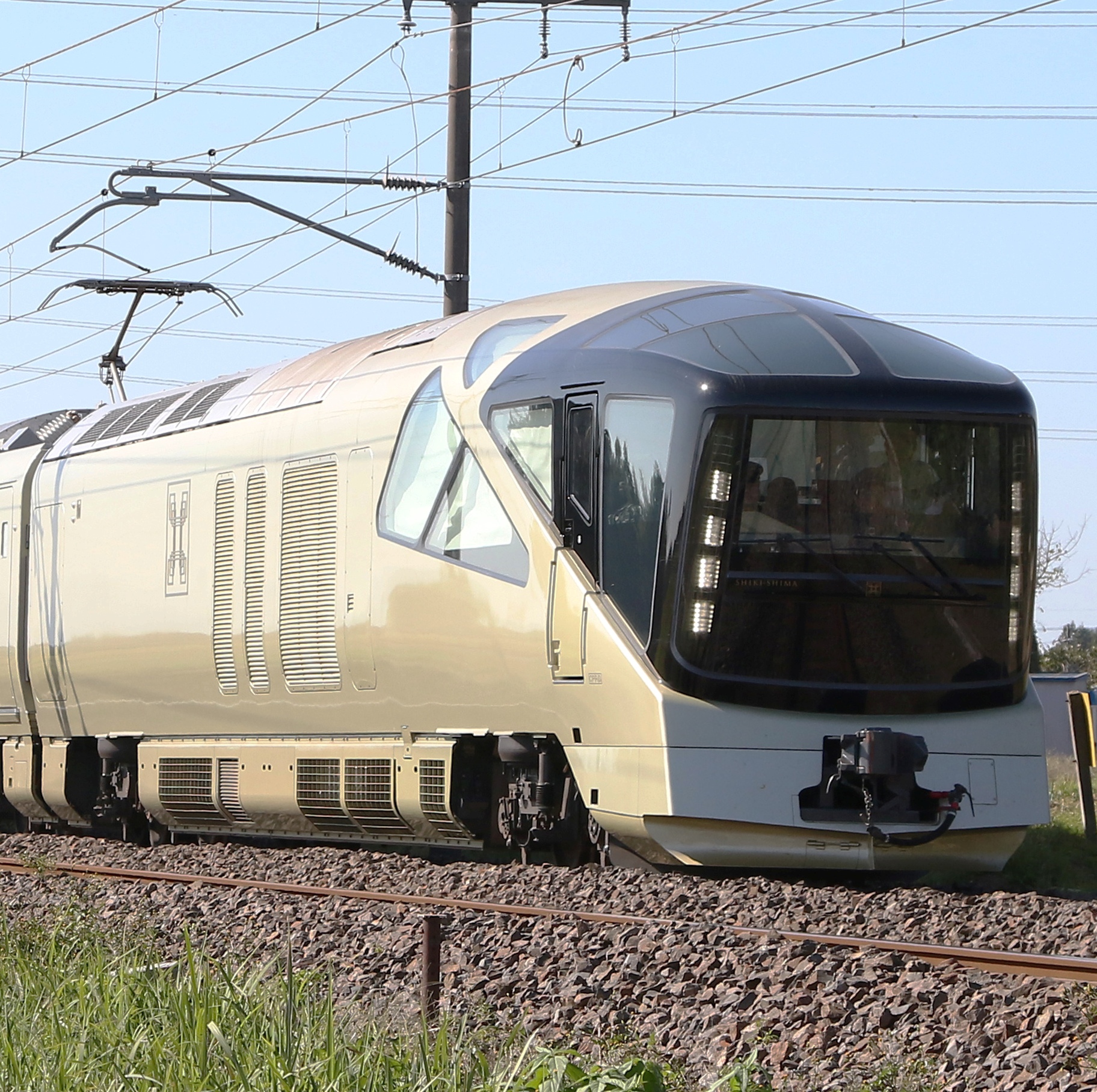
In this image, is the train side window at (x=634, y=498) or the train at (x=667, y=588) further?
the train side window at (x=634, y=498)

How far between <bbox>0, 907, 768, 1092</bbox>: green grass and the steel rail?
150cm

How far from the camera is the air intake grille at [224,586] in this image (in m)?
12.7

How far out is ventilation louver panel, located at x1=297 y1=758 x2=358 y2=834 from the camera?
11.8 meters

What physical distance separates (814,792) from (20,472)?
9.28 m

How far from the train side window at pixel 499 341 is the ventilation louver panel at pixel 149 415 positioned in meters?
4.38

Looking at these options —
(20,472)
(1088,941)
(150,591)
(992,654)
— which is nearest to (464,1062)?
(1088,941)

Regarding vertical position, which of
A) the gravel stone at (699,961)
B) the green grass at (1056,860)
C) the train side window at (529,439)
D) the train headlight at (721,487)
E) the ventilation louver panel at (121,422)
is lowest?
the green grass at (1056,860)

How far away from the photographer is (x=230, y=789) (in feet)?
42.5

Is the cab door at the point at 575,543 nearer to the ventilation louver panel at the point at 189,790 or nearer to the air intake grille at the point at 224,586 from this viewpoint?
the air intake grille at the point at 224,586

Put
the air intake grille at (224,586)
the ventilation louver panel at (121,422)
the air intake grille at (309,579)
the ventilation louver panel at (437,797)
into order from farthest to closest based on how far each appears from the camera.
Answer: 1. the ventilation louver panel at (121,422)
2. the air intake grille at (224,586)
3. the air intake grille at (309,579)
4. the ventilation louver panel at (437,797)

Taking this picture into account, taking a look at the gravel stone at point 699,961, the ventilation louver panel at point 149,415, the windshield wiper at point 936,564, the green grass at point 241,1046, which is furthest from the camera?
the ventilation louver panel at point 149,415

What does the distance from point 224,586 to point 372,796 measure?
7.32ft

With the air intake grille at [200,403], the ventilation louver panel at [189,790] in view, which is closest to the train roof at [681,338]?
the air intake grille at [200,403]

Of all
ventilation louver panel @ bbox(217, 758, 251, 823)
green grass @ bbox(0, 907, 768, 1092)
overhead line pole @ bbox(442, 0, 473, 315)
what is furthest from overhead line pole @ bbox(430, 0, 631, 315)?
green grass @ bbox(0, 907, 768, 1092)
